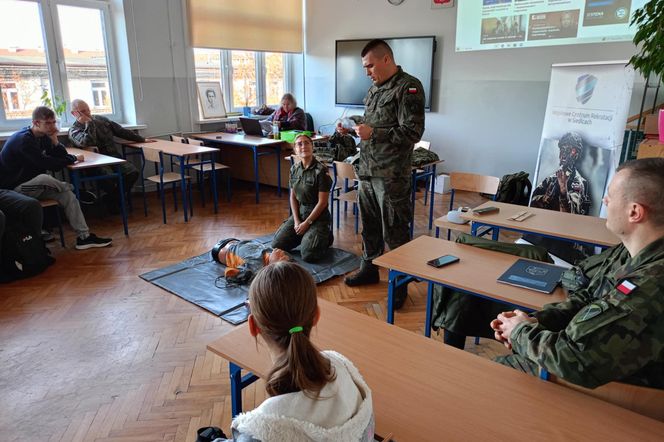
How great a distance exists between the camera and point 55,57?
211 inches

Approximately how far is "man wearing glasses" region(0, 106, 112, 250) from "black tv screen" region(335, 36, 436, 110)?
4199mm

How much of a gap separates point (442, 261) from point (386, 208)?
1.18 metres

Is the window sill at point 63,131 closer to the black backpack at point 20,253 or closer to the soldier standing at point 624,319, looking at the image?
the black backpack at point 20,253

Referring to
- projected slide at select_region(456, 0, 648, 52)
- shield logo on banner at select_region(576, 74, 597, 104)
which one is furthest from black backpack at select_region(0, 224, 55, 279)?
projected slide at select_region(456, 0, 648, 52)

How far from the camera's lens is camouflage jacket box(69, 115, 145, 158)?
5.09 metres

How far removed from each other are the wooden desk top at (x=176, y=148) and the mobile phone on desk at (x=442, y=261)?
3.46 m

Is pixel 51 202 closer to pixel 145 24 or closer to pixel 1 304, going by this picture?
pixel 1 304

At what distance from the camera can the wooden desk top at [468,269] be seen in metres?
1.75

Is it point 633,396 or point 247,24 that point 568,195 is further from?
point 247,24

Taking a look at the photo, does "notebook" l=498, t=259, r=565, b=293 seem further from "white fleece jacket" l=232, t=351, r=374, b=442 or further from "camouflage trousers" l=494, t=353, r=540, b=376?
"white fleece jacket" l=232, t=351, r=374, b=442

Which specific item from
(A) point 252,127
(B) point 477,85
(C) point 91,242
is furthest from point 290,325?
(B) point 477,85

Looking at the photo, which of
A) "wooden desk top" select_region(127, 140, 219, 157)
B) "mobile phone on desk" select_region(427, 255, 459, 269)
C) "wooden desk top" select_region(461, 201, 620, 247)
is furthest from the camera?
"wooden desk top" select_region(127, 140, 219, 157)

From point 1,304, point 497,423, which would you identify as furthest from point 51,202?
point 497,423

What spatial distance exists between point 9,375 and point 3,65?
13.5 feet
